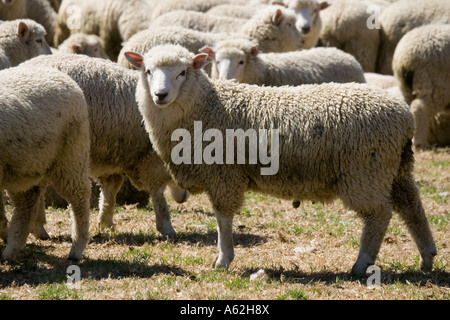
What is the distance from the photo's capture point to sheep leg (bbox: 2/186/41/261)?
6453 millimetres

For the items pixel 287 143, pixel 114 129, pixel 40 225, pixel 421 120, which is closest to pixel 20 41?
pixel 114 129

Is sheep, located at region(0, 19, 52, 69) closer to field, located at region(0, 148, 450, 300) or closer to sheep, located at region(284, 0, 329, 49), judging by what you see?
field, located at region(0, 148, 450, 300)

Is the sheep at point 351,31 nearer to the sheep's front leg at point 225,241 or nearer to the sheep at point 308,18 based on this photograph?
the sheep at point 308,18

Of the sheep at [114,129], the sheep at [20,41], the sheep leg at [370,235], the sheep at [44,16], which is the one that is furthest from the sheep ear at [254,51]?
the sheep at [44,16]

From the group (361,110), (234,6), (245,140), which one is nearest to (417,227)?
(361,110)

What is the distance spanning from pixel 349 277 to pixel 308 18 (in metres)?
7.74

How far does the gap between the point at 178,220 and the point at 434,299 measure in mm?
3341

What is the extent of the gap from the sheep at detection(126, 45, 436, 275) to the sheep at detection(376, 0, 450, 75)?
8326mm

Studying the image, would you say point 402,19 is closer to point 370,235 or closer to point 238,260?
point 238,260

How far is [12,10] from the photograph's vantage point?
13.1 meters

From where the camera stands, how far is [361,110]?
5953mm

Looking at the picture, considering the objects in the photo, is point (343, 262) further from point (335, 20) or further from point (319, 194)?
point (335, 20)

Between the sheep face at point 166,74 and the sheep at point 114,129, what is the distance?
0.90 m

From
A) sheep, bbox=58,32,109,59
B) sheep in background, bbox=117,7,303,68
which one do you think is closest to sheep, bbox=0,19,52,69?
sheep, bbox=58,32,109,59
